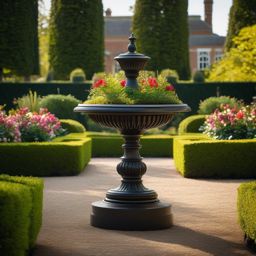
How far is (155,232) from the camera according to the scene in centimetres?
840

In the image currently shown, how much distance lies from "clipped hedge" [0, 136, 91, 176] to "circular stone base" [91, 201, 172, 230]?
5.86 m

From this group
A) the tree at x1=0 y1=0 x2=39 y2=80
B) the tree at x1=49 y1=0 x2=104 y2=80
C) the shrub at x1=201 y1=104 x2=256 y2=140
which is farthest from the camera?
the tree at x1=49 y1=0 x2=104 y2=80

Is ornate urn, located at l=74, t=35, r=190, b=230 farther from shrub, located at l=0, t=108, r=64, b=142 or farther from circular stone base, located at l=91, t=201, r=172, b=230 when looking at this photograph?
shrub, located at l=0, t=108, r=64, b=142

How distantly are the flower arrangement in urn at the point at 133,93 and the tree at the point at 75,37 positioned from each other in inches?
983

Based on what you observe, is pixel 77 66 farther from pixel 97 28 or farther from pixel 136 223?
pixel 136 223

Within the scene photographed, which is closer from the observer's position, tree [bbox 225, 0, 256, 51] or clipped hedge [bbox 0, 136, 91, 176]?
clipped hedge [bbox 0, 136, 91, 176]

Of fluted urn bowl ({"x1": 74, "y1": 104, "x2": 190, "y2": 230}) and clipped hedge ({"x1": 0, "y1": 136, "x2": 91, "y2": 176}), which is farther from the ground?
fluted urn bowl ({"x1": 74, "y1": 104, "x2": 190, "y2": 230})

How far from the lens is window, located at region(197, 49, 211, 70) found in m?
62.4

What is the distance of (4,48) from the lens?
104ft

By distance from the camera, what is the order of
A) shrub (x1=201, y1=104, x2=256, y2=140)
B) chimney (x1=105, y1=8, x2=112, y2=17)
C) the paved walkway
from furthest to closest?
chimney (x1=105, y1=8, x2=112, y2=17), shrub (x1=201, y1=104, x2=256, y2=140), the paved walkway

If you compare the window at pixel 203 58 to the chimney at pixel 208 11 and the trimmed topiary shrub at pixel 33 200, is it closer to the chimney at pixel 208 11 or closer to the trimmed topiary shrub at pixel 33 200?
the chimney at pixel 208 11

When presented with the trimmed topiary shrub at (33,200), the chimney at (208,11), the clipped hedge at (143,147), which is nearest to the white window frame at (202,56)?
the chimney at (208,11)

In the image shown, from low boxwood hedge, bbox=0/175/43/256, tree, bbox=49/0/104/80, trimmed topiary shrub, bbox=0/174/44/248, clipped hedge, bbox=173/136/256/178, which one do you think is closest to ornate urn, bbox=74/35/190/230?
trimmed topiary shrub, bbox=0/174/44/248

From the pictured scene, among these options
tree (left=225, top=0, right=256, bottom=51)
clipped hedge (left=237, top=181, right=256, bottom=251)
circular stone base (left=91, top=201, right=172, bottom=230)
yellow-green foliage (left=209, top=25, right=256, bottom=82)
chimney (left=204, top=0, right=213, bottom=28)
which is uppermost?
chimney (left=204, top=0, right=213, bottom=28)
